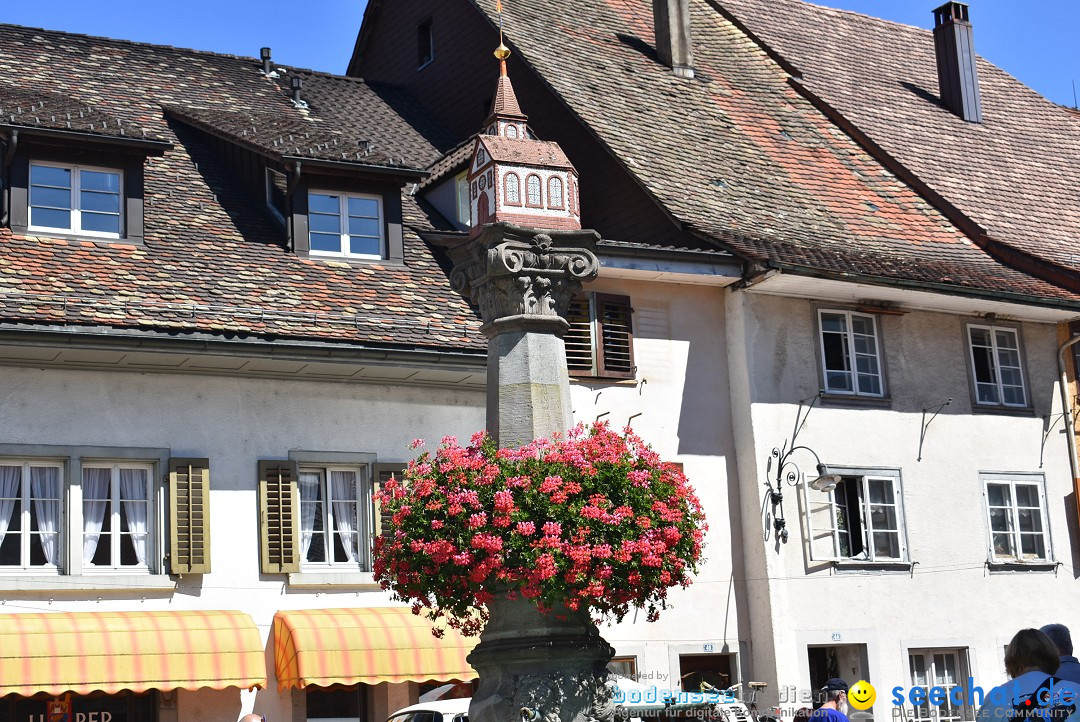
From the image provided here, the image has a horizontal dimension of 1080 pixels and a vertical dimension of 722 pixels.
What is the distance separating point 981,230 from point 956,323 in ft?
6.82

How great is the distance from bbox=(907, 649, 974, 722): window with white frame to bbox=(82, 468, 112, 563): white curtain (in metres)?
11.8

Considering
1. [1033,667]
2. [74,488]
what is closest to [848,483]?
[74,488]

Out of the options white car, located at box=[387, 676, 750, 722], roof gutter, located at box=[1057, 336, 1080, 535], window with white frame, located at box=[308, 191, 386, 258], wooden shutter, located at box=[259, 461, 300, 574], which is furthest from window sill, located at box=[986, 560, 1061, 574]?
wooden shutter, located at box=[259, 461, 300, 574]

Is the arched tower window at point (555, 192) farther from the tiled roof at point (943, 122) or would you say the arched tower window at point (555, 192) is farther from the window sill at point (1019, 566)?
the tiled roof at point (943, 122)

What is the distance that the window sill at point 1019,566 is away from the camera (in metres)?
25.0

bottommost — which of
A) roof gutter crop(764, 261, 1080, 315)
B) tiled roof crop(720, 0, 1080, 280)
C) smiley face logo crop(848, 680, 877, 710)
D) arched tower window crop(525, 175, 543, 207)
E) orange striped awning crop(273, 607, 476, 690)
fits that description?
smiley face logo crop(848, 680, 877, 710)

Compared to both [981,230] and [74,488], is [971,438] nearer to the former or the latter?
[981,230]

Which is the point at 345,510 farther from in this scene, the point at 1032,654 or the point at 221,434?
the point at 1032,654

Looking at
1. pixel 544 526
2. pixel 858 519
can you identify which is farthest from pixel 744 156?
pixel 544 526

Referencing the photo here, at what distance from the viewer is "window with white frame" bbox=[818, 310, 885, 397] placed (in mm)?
24469

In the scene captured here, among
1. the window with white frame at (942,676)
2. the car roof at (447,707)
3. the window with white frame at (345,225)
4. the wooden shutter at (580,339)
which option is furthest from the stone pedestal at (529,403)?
the window with white frame at (942,676)

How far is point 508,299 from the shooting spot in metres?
13.5

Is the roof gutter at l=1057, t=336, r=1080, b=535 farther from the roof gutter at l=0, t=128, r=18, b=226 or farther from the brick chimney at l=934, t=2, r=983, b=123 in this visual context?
the roof gutter at l=0, t=128, r=18, b=226

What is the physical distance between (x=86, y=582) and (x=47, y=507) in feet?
3.12
